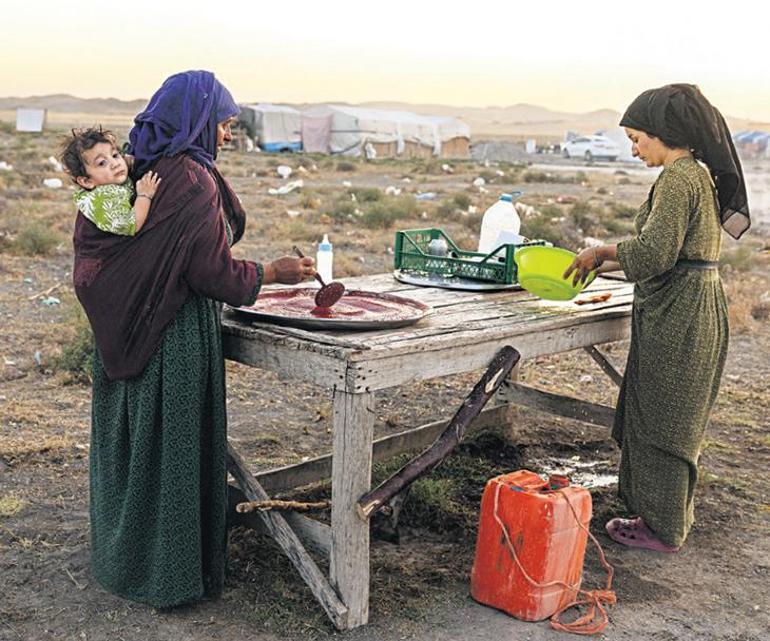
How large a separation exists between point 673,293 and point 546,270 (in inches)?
19.9

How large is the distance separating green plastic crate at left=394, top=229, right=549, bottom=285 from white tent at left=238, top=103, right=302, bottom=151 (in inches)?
1709

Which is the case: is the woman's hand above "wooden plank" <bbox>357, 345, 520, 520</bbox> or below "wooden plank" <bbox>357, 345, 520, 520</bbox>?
above

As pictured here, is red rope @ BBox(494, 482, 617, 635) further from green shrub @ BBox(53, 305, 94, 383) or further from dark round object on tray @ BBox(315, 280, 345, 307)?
green shrub @ BBox(53, 305, 94, 383)

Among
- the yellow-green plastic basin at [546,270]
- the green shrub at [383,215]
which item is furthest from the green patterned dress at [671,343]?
the green shrub at [383,215]

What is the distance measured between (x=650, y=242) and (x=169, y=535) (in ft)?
6.64

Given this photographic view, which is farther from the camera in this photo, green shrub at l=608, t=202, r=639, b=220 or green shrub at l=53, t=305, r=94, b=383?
green shrub at l=608, t=202, r=639, b=220

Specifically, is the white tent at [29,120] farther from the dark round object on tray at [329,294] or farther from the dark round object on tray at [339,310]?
the dark round object on tray at [329,294]

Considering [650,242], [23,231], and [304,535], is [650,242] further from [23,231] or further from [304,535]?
[23,231]

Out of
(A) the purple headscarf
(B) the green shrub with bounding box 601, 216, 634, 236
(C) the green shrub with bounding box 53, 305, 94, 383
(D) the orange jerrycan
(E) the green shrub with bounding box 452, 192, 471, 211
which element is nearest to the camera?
(A) the purple headscarf

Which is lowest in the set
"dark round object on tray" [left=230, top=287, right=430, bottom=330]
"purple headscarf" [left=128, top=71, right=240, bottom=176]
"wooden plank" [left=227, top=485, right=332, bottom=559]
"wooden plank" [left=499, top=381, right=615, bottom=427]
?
"wooden plank" [left=227, top=485, right=332, bottom=559]

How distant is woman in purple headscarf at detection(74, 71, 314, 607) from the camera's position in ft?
10.6

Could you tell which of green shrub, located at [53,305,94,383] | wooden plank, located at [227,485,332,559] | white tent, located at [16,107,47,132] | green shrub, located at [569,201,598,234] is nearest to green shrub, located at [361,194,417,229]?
green shrub, located at [569,201,598,234]


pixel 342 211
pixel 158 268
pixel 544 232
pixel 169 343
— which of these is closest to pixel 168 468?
pixel 169 343

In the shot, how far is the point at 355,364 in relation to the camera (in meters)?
3.08
